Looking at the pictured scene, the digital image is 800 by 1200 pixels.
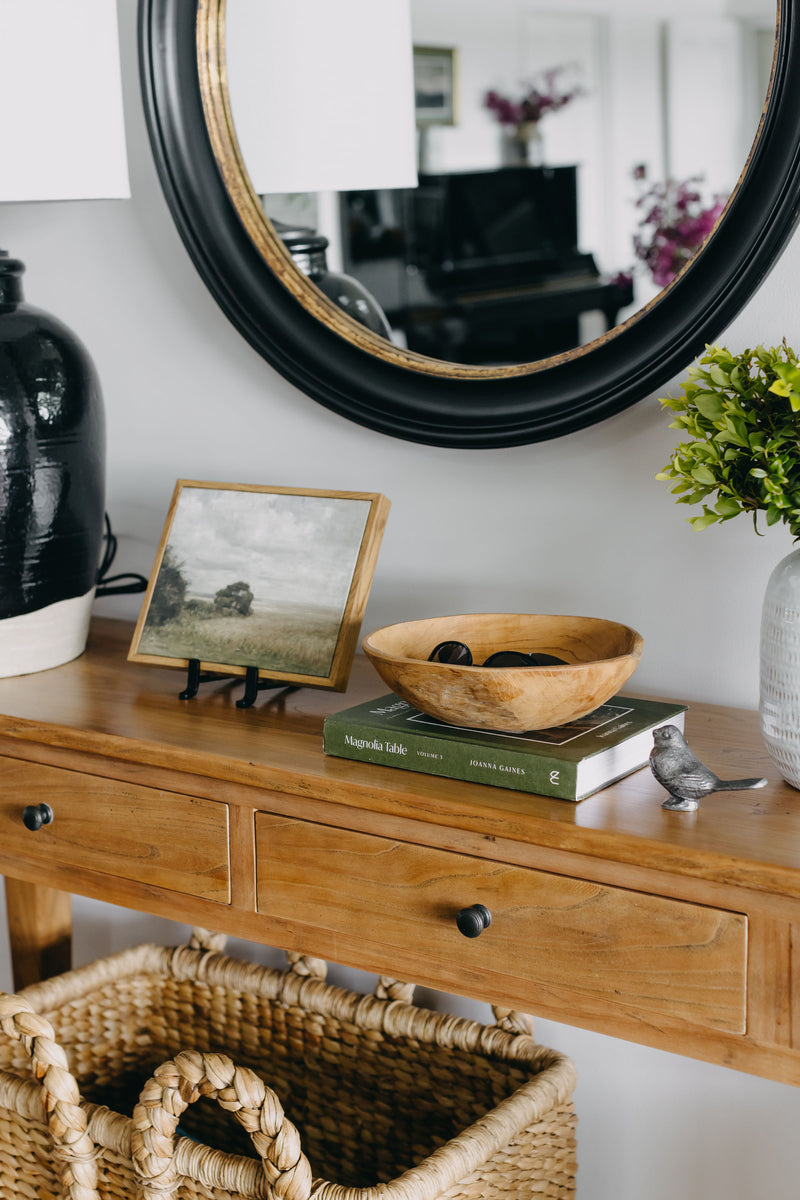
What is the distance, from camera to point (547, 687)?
907mm

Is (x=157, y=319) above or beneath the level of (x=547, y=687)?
above

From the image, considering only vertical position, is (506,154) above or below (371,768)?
above

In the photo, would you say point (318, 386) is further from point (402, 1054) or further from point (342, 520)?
point (402, 1054)

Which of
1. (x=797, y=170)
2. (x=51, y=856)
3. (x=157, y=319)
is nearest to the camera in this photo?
(x=797, y=170)

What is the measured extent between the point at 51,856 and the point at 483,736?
49cm

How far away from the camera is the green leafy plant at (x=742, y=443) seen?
87 centimetres

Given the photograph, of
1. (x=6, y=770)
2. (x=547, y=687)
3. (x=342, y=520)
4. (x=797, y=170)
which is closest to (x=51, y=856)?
(x=6, y=770)

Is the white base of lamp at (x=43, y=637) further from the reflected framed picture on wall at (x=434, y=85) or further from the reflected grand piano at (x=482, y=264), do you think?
the reflected framed picture on wall at (x=434, y=85)

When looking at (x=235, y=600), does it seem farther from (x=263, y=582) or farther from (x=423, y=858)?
(x=423, y=858)

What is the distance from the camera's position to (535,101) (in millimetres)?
1156

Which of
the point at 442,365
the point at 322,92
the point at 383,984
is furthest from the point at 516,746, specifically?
the point at 322,92

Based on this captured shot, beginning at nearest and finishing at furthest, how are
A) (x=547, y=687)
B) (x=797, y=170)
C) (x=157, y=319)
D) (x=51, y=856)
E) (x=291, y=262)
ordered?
1. (x=547, y=687)
2. (x=797, y=170)
3. (x=51, y=856)
4. (x=291, y=262)
5. (x=157, y=319)

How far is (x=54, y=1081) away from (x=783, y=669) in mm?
718

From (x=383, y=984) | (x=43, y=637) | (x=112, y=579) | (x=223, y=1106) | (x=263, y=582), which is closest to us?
(x=223, y=1106)
